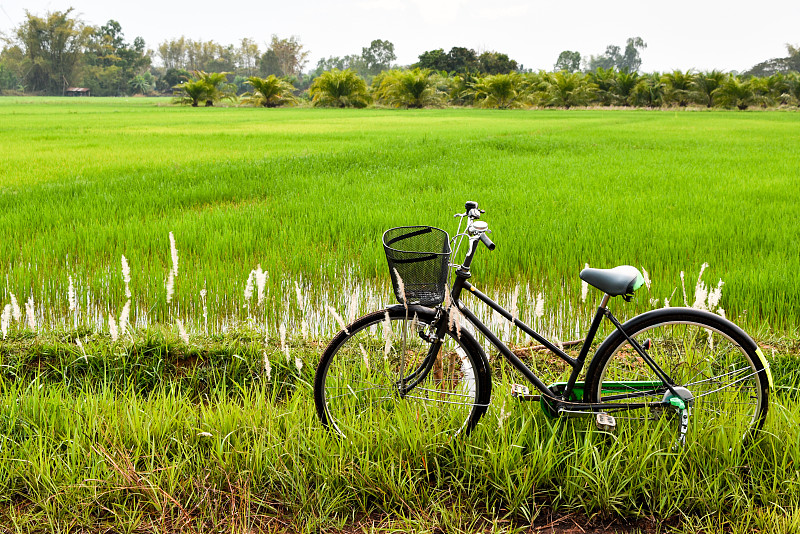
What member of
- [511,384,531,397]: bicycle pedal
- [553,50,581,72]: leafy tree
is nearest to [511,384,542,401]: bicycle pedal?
[511,384,531,397]: bicycle pedal

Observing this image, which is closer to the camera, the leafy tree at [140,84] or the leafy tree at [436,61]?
the leafy tree at [436,61]

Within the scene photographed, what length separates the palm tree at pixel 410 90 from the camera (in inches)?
1403

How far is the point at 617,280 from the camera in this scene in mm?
2039

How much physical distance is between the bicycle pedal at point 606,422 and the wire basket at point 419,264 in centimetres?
68

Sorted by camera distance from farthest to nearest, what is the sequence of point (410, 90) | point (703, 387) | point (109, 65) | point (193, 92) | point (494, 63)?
point (109, 65) → point (494, 63) → point (193, 92) → point (410, 90) → point (703, 387)

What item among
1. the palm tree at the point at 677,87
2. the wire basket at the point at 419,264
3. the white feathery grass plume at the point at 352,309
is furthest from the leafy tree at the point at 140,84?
the wire basket at the point at 419,264

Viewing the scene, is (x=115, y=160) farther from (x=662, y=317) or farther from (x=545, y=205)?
(x=662, y=317)

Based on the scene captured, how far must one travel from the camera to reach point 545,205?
20.8 feet

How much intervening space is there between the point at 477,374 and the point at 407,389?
269mm

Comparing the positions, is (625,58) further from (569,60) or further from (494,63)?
(494,63)

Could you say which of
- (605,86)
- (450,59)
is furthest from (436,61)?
(605,86)

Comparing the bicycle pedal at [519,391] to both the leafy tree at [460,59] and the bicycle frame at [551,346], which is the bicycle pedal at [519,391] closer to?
the bicycle frame at [551,346]

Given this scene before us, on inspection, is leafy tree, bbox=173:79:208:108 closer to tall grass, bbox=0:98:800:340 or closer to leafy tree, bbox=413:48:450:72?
leafy tree, bbox=413:48:450:72

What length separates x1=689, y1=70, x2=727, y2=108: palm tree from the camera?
3291 cm
